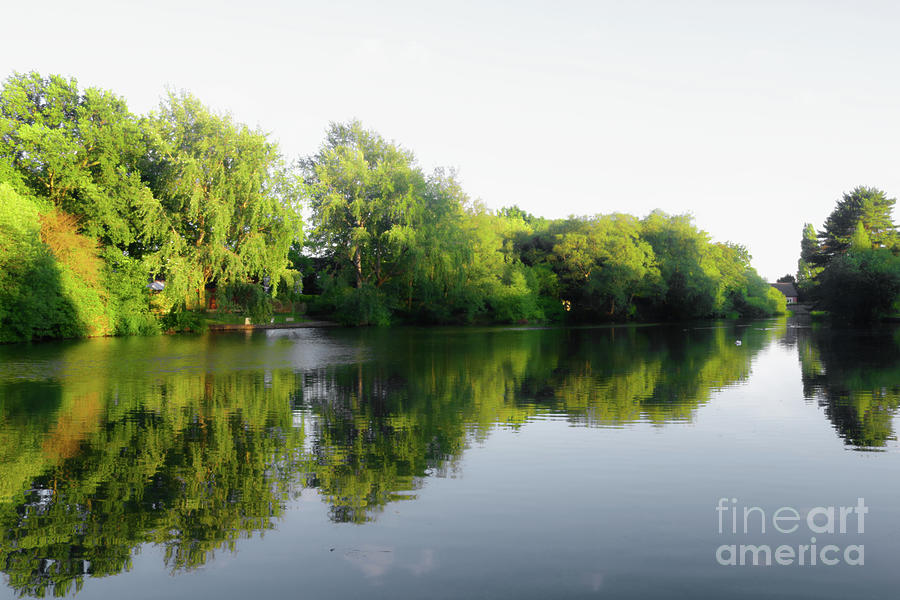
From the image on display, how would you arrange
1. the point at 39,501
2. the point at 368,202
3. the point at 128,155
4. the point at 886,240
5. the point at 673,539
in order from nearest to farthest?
the point at 673,539, the point at 39,501, the point at 128,155, the point at 368,202, the point at 886,240

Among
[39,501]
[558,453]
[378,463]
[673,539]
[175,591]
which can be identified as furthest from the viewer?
[558,453]

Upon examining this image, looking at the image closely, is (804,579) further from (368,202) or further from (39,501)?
(368,202)

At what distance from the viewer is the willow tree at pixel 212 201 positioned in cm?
4616

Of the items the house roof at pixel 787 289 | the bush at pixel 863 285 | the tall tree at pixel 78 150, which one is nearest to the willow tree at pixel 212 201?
the tall tree at pixel 78 150

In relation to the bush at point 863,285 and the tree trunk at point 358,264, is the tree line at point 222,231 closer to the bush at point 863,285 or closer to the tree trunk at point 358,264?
the tree trunk at point 358,264

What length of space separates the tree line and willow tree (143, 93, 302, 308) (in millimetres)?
118

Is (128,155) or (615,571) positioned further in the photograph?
(128,155)

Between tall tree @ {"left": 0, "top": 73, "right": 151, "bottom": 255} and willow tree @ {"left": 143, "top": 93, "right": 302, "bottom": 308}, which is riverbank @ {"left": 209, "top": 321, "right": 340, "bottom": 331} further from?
tall tree @ {"left": 0, "top": 73, "right": 151, "bottom": 255}

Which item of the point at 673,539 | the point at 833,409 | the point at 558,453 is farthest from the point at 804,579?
the point at 833,409

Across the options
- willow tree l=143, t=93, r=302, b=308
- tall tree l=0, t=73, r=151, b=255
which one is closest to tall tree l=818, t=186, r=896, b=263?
willow tree l=143, t=93, r=302, b=308

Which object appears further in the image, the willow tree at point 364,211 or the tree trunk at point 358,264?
the tree trunk at point 358,264

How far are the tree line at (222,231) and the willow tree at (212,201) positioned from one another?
0.39 ft

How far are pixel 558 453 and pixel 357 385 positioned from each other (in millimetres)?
9383

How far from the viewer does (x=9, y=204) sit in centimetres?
3412
